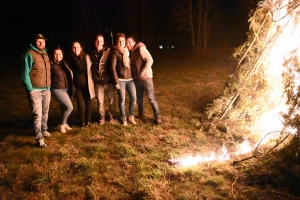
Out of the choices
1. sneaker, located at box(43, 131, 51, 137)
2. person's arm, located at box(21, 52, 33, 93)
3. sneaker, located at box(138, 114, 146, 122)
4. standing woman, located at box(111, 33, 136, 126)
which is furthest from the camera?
sneaker, located at box(138, 114, 146, 122)

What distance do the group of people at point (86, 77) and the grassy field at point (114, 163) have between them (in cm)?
42

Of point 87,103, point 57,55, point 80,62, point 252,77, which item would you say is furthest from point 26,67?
point 252,77

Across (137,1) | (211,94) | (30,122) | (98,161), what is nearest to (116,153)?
(98,161)

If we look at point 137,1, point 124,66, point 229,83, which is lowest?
point 229,83

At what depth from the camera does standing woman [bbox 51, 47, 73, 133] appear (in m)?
5.43

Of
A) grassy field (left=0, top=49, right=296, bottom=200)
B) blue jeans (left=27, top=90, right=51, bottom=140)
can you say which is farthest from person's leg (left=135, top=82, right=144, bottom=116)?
blue jeans (left=27, top=90, right=51, bottom=140)

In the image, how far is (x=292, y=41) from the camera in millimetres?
4980

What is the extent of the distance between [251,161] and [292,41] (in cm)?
233

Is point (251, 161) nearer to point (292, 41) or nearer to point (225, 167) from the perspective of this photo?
point (225, 167)

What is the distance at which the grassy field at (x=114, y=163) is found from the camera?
4008 mm

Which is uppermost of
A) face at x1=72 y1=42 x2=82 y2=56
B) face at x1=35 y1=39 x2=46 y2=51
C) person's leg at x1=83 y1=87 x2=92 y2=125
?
face at x1=35 y1=39 x2=46 y2=51

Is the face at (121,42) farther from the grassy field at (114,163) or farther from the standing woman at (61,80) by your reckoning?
the grassy field at (114,163)

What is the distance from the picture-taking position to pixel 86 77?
5.89 metres

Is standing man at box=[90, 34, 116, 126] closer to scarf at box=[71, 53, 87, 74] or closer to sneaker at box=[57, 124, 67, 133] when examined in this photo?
scarf at box=[71, 53, 87, 74]
